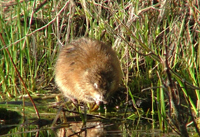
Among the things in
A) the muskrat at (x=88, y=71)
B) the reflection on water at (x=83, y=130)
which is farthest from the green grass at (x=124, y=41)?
the reflection on water at (x=83, y=130)

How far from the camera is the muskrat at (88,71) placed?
4359 mm

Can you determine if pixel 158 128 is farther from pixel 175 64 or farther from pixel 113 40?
pixel 113 40

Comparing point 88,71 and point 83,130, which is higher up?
point 88,71

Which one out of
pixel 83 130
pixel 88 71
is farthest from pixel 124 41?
pixel 83 130

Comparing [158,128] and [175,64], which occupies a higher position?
[175,64]

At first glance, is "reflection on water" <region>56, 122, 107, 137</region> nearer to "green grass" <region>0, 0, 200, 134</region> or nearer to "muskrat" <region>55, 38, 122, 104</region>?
"muskrat" <region>55, 38, 122, 104</region>

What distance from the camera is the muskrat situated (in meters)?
4.36

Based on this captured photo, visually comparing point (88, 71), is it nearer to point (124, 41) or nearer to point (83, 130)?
point (124, 41)

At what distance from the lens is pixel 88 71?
446cm

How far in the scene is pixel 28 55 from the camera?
17.9 ft

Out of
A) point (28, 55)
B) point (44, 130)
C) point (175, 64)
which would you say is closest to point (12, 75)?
point (28, 55)

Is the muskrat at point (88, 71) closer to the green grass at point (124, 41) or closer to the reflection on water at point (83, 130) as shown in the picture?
the green grass at point (124, 41)

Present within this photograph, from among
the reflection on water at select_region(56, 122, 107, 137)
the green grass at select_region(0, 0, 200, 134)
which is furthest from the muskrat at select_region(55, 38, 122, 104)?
the reflection on water at select_region(56, 122, 107, 137)

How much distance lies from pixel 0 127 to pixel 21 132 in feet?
1.86
